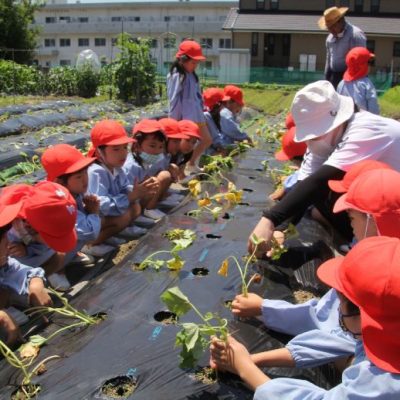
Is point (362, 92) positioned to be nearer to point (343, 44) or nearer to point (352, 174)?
point (343, 44)

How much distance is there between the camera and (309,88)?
2775 mm

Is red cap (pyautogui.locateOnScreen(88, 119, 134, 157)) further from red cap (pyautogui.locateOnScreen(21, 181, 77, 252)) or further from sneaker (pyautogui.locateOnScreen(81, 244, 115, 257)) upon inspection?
red cap (pyautogui.locateOnScreen(21, 181, 77, 252))

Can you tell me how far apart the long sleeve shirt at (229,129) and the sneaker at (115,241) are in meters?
3.18

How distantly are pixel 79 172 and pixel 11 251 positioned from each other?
701 mm

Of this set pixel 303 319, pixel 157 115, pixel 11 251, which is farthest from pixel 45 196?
pixel 157 115

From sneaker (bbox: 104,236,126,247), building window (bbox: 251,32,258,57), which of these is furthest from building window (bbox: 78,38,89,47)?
sneaker (bbox: 104,236,126,247)

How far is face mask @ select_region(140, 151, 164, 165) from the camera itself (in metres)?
4.61

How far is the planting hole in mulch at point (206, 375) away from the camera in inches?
73.0

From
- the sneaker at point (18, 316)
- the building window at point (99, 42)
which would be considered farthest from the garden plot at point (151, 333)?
the building window at point (99, 42)

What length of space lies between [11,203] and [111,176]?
1.29 m

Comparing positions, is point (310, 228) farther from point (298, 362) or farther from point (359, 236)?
point (298, 362)

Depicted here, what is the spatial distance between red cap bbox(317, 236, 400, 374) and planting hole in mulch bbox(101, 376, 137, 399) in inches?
36.0

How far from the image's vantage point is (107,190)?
150 inches

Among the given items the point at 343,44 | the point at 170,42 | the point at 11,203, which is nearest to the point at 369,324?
the point at 11,203
